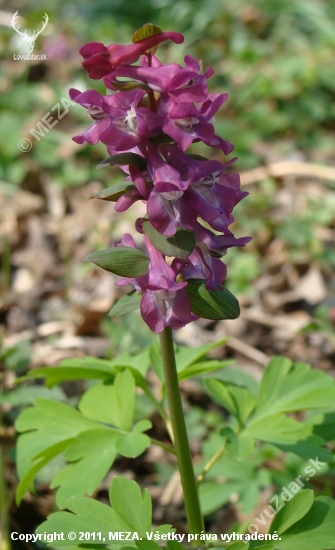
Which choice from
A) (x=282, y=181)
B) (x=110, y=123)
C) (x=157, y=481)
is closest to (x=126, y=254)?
(x=110, y=123)

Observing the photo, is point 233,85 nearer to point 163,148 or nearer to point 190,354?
point 190,354

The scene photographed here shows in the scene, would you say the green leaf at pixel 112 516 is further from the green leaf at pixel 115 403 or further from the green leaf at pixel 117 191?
the green leaf at pixel 117 191

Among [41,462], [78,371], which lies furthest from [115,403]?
[41,462]

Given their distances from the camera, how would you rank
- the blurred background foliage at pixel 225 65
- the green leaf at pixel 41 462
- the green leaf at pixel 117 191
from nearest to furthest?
the green leaf at pixel 117 191 < the green leaf at pixel 41 462 < the blurred background foliage at pixel 225 65

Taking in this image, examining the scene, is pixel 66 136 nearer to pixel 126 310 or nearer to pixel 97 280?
pixel 97 280

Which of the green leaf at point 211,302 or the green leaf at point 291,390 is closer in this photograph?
the green leaf at point 211,302

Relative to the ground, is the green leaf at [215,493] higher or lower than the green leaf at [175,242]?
lower

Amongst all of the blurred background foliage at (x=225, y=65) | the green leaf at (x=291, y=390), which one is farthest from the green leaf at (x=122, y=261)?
the blurred background foliage at (x=225, y=65)
